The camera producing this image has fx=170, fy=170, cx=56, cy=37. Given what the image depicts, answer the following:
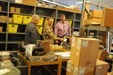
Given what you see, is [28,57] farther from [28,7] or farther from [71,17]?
[71,17]

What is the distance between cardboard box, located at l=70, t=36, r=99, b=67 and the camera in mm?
2455

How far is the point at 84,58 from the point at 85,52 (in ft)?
0.29

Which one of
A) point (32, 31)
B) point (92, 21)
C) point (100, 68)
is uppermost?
point (92, 21)

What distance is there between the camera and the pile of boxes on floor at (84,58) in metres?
2.46

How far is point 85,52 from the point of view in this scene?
97.5 inches

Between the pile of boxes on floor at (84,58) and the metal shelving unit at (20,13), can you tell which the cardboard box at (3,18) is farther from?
the pile of boxes on floor at (84,58)

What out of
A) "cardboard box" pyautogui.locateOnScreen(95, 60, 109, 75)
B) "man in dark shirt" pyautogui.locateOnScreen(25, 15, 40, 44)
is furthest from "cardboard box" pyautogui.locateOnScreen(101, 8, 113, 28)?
"man in dark shirt" pyautogui.locateOnScreen(25, 15, 40, 44)

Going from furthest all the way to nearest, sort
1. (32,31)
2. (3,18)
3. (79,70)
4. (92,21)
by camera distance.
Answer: (3,18) < (32,31) < (92,21) < (79,70)

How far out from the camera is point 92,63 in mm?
2561

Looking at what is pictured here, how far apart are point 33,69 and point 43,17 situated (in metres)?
3.00

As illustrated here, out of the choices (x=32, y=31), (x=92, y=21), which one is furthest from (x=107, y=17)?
(x=32, y=31)

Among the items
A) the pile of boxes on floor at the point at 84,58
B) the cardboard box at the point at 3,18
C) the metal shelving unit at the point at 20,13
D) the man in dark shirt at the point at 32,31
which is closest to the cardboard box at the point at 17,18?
the metal shelving unit at the point at 20,13

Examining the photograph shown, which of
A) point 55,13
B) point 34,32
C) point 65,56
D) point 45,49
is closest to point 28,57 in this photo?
point 45,49

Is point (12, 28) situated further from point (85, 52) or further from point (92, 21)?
point (85, 52)
